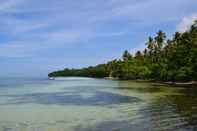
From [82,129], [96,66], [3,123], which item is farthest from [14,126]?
[96,66]

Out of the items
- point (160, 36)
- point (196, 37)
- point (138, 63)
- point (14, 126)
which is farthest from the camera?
point (138, 63)

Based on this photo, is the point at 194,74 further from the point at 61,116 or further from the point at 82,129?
the point at 82,129

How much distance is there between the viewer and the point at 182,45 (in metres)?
91.1

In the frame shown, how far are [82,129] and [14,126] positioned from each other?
14.9ft

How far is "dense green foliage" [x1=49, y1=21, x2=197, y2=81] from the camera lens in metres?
83.6

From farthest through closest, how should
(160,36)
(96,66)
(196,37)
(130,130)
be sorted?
(96,66), (160,36), (196,37), (130,130)

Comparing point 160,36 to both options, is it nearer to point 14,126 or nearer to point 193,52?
point 193,52

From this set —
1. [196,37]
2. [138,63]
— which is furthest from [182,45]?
[138,63]

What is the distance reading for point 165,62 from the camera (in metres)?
97.8

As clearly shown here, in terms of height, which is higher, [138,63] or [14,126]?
[138,63]

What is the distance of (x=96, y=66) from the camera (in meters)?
185

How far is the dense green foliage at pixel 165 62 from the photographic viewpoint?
274 ft

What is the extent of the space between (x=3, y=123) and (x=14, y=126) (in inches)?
71.8

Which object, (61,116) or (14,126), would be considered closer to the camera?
(14,126)
